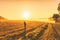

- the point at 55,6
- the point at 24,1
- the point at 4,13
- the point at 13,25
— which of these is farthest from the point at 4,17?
the point at 55,6

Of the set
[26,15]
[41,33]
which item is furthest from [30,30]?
[26,15]

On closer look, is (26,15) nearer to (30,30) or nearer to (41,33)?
(30,30)

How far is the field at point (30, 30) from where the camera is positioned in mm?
2830

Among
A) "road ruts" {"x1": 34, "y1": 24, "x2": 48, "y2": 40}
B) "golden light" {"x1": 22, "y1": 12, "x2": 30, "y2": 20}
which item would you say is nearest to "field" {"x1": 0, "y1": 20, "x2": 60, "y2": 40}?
"road ruts" {"x1": 34, "y1": 24, "x2": 48, "y2": 40}

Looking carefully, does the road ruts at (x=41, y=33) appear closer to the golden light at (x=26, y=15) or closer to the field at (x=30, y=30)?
the field at (x=30, y=30)

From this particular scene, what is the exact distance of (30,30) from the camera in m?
2.90

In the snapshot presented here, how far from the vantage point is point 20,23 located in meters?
2.92

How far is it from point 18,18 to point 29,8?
0.38 metres

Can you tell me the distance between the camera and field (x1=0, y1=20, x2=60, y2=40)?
2.83 metres

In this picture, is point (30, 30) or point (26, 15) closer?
point (30, 30)

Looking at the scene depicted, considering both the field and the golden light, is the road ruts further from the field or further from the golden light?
the golden light

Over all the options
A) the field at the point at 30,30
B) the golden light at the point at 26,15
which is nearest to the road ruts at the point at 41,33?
the field at the point at 30,30

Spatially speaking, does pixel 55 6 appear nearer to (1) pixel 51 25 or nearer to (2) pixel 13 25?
(1) pixel 51 25

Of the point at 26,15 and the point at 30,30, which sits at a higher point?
the point at 26,15
